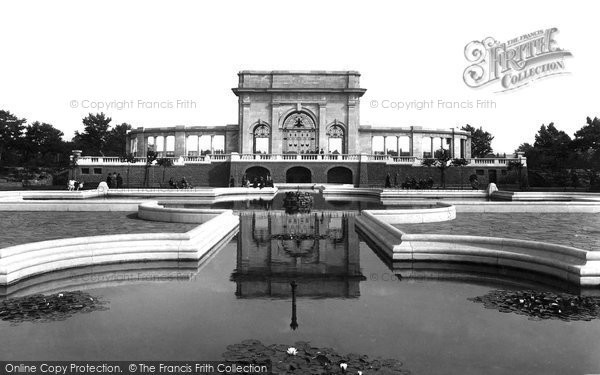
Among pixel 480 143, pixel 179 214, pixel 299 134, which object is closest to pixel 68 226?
pixel 179 214

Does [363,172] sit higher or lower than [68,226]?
higher

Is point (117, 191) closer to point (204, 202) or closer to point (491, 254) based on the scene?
point (204, 202)

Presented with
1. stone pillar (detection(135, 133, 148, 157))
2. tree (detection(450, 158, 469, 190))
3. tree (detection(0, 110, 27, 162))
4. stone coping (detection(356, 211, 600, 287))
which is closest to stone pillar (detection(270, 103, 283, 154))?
stone pillar (detection(135, 133, 148, 157))

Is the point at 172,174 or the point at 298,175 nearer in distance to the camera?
the point at 172,174

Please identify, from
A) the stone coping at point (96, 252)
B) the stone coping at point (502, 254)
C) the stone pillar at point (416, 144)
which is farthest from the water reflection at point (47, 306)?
the stone pillar at point (416, 144)

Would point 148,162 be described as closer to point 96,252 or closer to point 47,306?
point 96,252

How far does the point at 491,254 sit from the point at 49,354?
8619mm

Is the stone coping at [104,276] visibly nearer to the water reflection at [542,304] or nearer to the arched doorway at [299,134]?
the water reflection at [542,304]

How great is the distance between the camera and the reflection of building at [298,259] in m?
8.56

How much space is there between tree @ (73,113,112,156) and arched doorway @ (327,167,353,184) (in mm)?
48344

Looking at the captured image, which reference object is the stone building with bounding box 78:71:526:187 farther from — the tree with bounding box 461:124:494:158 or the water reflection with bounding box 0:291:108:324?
the water reflection with bounding box 0:291:108:324

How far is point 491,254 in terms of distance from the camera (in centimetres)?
A: 1041

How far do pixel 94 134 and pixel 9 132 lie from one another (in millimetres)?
16086

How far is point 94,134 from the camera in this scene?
83562mm
